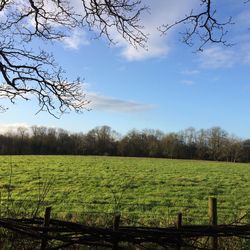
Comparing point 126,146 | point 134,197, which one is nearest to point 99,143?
point 126,146

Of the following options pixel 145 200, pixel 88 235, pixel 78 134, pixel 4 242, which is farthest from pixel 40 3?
pixel 78 134

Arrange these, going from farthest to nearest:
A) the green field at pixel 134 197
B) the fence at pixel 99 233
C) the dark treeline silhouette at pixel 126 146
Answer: the dark treeline silhouette at pixel 126 146 < the green field at pixel 134 197 < the fence at pixel 99 233

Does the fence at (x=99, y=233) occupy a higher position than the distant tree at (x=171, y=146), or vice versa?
the distant tree at (x=171, y=146)

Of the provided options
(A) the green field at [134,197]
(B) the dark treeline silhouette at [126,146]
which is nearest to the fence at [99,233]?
(A) the green field at [134,197]

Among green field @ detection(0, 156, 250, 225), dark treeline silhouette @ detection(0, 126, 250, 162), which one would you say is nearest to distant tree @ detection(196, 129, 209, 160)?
dark treeline silhouette @ detection(0, 126, 250, 162)

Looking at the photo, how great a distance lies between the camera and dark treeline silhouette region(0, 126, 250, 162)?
94.3 metres

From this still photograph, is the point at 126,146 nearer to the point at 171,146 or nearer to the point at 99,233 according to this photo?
the point at 171,146

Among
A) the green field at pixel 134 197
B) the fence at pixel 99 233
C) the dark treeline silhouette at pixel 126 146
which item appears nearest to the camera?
the fence at pixel 99 233

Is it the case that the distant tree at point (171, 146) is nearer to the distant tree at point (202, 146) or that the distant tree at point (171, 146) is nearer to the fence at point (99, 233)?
the distant tree at point (202, 146)

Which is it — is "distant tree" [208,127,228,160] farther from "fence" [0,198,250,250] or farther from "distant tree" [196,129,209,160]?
"fence" [0,198,250,250]

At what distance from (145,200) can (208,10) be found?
43.5 feet

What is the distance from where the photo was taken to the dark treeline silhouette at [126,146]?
94.3m

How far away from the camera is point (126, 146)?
316ft

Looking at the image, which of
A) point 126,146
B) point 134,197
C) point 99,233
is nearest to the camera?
point 99,233
